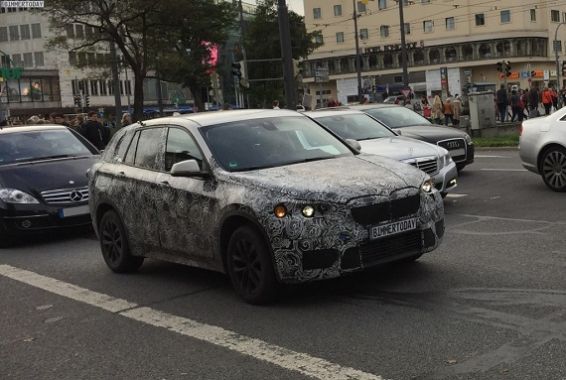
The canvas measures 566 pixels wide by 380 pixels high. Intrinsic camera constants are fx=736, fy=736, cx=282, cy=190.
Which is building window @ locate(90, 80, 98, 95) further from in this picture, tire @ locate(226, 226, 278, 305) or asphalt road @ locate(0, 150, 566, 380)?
tire @ locate(226, 226, 278, 305)

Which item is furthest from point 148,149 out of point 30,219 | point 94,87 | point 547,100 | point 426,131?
point 94,87

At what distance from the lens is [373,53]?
9062 cm

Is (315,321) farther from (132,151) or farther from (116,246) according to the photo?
(132,151)

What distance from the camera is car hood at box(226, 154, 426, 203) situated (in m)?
5.68

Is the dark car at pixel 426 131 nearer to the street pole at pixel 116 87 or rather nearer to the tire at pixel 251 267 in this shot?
the tire at pixel 251 267

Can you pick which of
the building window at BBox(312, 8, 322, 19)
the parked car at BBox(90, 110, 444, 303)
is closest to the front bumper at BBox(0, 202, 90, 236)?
the parked car at BBox(90, 110, 444, 303)

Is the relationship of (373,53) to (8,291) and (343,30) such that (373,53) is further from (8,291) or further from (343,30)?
(8,291)

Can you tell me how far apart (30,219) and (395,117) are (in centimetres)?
723

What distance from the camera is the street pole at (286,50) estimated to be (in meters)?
20.4

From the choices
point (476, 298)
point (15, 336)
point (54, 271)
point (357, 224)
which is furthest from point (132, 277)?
point (476, 298)

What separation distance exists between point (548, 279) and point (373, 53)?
285 feet

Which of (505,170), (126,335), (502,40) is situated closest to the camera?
(126,335)

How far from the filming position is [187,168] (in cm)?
637

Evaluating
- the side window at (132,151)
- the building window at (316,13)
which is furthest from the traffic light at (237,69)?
the building window at (316,13)
